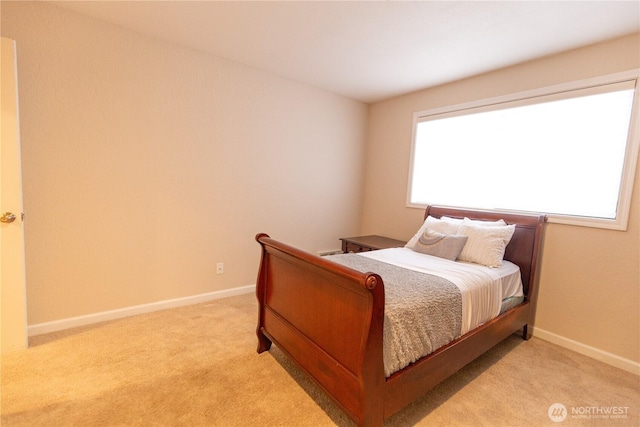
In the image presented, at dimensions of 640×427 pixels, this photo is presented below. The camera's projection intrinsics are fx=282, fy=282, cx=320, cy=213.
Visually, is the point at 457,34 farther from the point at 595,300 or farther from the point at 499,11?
the point at 595,300

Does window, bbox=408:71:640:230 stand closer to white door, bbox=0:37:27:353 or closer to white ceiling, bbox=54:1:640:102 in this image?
white ceiling, bbox=54:1:640:102

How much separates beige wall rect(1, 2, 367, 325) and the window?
167 centimetres

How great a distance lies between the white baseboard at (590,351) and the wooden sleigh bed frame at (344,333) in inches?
15.1

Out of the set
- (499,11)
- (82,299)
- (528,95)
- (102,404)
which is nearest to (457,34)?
(499,11)

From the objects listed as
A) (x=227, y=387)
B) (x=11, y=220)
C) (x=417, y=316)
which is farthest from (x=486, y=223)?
(x=11, y=220)

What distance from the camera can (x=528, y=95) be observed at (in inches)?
101

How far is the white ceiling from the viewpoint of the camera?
1.90 m

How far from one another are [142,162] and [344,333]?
230 cm

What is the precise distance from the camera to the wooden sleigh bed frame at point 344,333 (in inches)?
49.8

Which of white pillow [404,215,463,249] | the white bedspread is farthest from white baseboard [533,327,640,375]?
white pillow [404,215,463,249]

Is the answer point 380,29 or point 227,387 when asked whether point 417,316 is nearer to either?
point 227,387

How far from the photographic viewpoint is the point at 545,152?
8.33 feet

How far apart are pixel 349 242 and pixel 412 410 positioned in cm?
203

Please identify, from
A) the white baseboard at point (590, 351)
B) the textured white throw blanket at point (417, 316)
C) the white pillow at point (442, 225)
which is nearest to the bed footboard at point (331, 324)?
the textured white throw blanket at point (417, 316)
